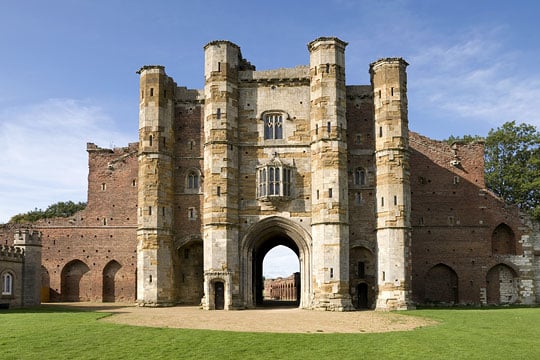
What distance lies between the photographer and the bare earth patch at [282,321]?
2734 centimetres

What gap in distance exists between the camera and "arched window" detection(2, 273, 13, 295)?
36.7 meters

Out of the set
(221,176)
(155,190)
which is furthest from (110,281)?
(221,176)

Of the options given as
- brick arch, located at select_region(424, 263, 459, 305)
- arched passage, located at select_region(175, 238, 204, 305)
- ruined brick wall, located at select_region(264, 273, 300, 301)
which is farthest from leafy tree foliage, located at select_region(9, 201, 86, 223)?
brick arch, located at select_region(424, 263, 459, 305)

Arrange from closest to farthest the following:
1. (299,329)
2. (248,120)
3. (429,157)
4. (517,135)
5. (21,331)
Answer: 1. (21,331)
2. (299,329)
3. (248,120)
4. (429,157)
5. (517,135)

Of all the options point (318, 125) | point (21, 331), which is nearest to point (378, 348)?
point (21, 331)

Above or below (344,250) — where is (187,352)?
below

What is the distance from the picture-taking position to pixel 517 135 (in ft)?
177

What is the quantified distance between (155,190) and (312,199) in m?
10.6

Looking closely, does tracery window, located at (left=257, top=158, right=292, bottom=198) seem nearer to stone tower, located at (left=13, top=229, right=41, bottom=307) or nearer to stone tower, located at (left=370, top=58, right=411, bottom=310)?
stone tower, located at (left=370, top=58, right=411, bottom=310)

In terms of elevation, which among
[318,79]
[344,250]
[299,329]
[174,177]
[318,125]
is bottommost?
[299,329]

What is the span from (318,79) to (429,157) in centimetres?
1155

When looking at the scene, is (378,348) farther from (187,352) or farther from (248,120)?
(248,120)

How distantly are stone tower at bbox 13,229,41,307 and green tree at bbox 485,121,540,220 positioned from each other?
3691 cm

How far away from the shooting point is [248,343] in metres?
22.2
